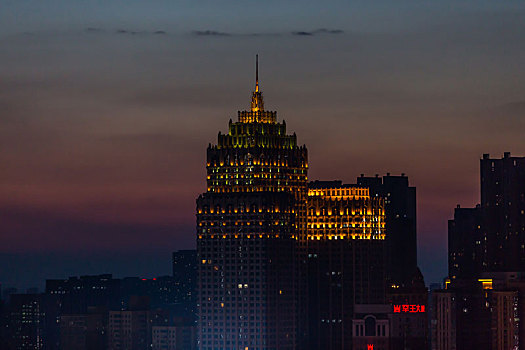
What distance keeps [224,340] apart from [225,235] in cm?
1133

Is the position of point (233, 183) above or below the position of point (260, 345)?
above

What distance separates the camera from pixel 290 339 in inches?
7840

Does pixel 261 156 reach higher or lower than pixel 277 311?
higher

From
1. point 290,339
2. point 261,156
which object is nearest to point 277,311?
point 290,339

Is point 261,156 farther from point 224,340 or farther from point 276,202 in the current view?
point 224,340

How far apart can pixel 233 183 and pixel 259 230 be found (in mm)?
6852

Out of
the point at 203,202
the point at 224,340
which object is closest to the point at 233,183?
the point at 203,202

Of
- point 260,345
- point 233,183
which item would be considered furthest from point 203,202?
point 260,345

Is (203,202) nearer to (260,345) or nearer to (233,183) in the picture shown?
(233,183)

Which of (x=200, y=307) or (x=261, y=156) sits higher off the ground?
(x=261, y=156)

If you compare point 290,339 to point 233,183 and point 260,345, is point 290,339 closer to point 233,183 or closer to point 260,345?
point 260,345

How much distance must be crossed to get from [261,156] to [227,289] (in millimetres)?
15256

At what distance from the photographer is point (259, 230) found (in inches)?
7717

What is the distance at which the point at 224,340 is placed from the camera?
196 meters
